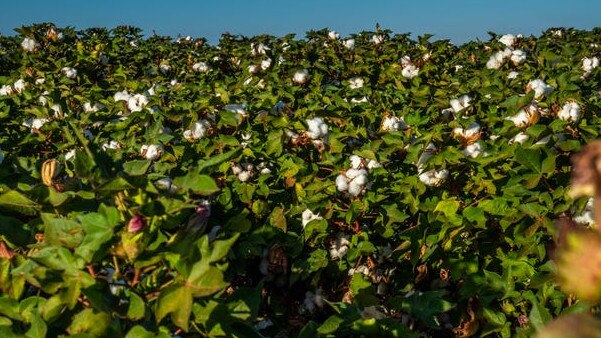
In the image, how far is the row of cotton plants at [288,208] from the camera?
147 cm

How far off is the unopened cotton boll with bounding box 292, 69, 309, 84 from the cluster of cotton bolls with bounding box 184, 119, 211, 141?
2082mm

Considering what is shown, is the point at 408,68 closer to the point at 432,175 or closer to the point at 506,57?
the point at 506,57

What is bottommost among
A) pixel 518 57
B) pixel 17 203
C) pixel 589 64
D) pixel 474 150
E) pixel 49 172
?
pixel 17 203

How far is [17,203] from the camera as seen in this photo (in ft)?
5.63

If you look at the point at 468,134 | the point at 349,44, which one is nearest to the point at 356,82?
the point at 349,44

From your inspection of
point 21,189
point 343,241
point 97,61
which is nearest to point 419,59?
point 97,61

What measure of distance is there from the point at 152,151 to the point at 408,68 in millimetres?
3404

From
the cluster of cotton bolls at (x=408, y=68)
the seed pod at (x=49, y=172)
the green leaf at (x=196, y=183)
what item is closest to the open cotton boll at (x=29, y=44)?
the cluster of cotton bolls at (x=408, y=68)

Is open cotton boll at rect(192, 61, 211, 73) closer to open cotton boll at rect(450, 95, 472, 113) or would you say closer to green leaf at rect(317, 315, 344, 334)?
open cotton boll at rect(450, 95, 472, 113)

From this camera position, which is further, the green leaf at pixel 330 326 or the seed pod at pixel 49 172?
the seed pod at pixel 49 172

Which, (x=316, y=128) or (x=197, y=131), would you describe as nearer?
(x=316, y=128)

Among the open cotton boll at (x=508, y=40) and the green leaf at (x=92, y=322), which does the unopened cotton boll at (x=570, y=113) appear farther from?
the open cotton boll at (x=508, y=40)

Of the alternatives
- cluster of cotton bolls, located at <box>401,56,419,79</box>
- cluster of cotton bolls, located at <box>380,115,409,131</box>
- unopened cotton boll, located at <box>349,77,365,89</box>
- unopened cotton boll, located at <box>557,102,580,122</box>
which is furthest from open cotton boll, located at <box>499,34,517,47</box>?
unopened cotton boll, located at <box>557,102,580,122</box>

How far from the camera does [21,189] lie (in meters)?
1.81
